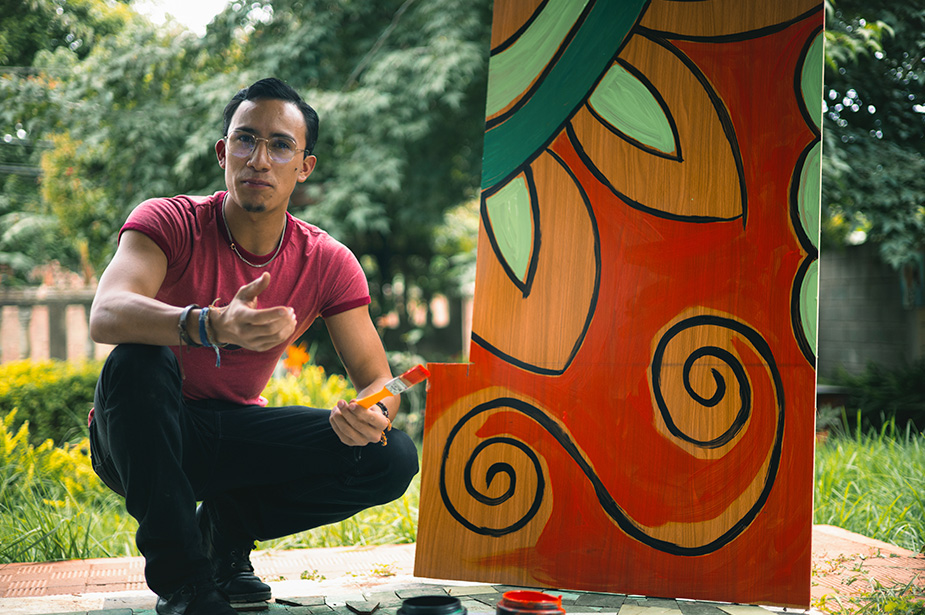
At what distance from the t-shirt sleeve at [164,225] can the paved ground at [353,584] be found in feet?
2.82

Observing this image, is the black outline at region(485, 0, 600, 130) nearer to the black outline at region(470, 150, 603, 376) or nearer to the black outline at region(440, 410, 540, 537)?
the black outline at region(470, 150, 603, 376)

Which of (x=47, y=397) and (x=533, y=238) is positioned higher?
(x=533, y=238)

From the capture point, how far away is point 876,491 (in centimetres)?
304

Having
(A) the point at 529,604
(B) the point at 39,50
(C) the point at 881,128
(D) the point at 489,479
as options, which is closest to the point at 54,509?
(D) the point at 489,479

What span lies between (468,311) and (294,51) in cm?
403

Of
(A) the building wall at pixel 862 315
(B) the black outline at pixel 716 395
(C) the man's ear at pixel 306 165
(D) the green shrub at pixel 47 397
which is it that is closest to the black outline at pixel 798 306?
(B) the black outline at pixel 716 395

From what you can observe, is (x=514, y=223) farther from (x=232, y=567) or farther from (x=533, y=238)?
(x=232, y=567)

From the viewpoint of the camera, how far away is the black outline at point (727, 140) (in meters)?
1.85

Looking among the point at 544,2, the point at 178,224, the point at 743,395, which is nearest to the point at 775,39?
the point at 544,2

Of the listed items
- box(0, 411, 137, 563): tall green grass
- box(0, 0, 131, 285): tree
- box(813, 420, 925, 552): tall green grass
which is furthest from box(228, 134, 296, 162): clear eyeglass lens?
box(0, 0, 131, 285): tree

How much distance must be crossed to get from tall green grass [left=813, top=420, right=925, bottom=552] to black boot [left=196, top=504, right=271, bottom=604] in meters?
2.08

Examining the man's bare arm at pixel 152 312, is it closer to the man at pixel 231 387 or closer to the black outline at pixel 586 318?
the man at pixel 231 387

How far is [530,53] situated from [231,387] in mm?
1169

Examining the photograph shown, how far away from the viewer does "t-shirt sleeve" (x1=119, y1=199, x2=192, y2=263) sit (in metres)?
1.75
